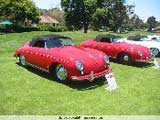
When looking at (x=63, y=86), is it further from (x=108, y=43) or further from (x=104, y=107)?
(x=108, y=43)

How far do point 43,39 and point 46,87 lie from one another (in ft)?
7.36

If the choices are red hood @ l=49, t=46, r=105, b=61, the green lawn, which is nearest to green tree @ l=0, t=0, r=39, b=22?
the green lawn

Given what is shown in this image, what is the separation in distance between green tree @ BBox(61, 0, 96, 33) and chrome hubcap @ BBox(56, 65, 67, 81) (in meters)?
49.2

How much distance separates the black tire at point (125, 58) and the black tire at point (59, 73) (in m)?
4.56

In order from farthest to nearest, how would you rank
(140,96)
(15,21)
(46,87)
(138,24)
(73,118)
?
(138,24) < (15,21) < (46,87) < (140,96) < (73,118)

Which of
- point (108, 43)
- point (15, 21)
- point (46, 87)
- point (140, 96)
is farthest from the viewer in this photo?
point (15, 21)

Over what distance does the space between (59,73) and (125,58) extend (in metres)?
4.81

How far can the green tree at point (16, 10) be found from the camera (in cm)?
4541

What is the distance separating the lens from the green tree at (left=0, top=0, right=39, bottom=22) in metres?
45.4

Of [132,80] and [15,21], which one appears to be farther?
[15,21]

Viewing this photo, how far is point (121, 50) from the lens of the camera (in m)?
13.7

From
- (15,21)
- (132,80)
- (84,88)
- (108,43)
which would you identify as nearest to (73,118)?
(84,88)

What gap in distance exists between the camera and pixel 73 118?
22.2 feet

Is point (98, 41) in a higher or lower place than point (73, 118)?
higher
